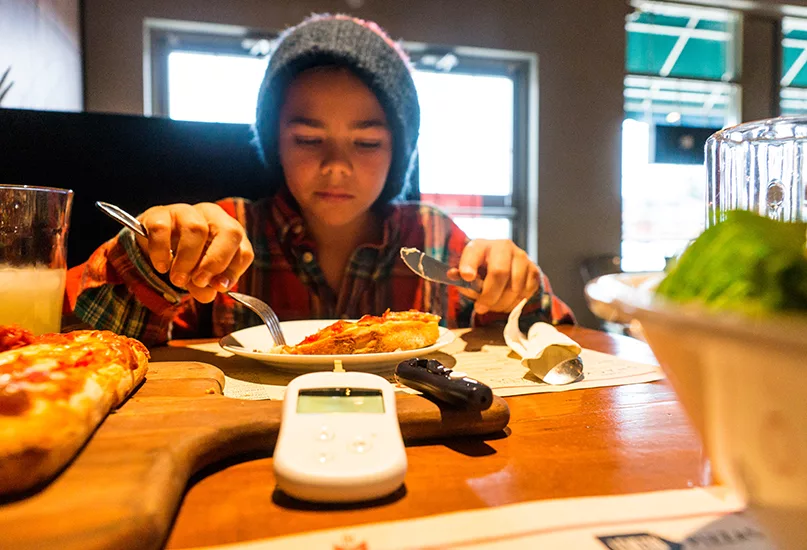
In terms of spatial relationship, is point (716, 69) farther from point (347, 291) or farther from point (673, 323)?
point (673, 323)

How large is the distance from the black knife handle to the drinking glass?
1.66ft

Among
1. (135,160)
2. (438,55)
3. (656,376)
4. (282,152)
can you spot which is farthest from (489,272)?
(438,55)

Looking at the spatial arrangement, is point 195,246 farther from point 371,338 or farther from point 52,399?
point 52,399

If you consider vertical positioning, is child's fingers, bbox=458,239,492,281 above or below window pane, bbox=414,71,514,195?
below

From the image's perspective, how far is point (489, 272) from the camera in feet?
3.13

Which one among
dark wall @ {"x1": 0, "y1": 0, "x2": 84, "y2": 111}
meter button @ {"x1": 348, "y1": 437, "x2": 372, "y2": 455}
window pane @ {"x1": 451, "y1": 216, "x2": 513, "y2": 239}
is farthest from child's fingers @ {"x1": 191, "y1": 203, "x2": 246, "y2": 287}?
window pane @ {"x1": 451, "y1": 216, "x2": 513, "y2": 239}

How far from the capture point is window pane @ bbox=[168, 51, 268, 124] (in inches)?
117

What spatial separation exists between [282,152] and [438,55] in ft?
6.96

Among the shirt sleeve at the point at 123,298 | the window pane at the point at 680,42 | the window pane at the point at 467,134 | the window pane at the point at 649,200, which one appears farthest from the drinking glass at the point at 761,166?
the window pane at the point at 680,42

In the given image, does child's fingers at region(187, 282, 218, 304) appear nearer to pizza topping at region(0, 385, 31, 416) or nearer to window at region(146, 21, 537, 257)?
pizza topping at region(0, 385, 31, 416)

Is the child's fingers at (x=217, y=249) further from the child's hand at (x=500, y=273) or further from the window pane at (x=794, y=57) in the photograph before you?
the window pane at (x=794, y=57)

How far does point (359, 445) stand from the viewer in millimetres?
365

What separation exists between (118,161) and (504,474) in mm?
1555

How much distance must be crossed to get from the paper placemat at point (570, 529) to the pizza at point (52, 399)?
126 millimetres
